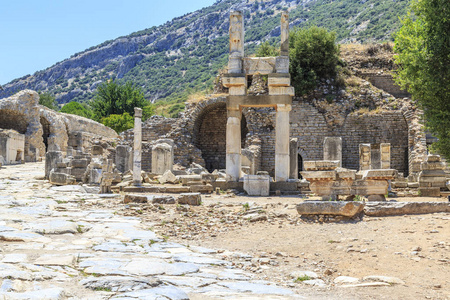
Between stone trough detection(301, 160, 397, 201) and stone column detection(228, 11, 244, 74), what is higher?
stone column detection(228, 11, 244, 74)

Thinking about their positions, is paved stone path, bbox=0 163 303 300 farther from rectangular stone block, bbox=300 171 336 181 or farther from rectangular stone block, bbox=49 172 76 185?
rectangular stone block, bbox=49 172 76 185

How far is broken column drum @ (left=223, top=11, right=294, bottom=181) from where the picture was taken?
15.4 m

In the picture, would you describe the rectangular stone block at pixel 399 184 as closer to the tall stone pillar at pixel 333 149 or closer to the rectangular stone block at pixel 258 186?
the tall stone pillar at pixel 333 149

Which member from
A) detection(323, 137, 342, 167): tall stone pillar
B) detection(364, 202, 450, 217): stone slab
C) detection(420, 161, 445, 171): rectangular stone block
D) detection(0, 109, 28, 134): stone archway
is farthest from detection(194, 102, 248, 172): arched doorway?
detection(364, 202, 450, 217): stone slab

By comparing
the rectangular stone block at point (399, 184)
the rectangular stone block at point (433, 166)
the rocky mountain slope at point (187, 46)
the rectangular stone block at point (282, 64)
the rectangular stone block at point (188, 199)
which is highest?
the rocky mountain slope at point (187, 46)

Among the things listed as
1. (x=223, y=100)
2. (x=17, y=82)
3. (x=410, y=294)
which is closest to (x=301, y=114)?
(x=223, y=100)

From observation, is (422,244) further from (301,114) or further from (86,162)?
(301,114)

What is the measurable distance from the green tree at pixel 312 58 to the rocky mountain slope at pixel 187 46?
28.8 meters

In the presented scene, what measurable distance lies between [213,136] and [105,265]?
79.5 feet

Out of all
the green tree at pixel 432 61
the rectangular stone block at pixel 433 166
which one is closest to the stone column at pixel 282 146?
the green tree at pixel 432 61

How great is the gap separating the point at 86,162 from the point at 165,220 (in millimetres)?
9896

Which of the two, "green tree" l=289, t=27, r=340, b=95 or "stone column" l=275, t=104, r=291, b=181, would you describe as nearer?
"stone column" l=275, t=104, r=291, b=181

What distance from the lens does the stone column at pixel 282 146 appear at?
15359mm

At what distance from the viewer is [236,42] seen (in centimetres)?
1567
